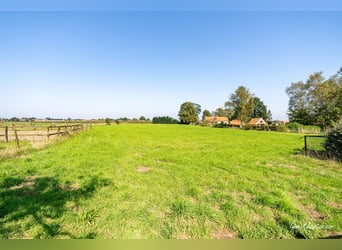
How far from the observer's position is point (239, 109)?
173 ft

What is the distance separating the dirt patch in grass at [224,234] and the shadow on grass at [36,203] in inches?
85.1

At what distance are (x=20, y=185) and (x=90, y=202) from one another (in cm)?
258

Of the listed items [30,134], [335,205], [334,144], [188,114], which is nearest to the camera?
[335,205]

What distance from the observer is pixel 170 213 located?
10.5 feet

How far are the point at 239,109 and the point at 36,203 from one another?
181ft

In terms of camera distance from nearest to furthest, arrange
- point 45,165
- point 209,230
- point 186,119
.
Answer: point 209,230 → point 45,165 → point 186,119

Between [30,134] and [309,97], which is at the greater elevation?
[309,97]

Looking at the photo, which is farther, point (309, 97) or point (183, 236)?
point (309, 97)

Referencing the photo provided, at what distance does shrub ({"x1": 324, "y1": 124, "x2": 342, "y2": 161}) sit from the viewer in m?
6.96

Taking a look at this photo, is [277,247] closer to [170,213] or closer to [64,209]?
[170,213]

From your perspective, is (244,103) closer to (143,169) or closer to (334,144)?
(334,144)

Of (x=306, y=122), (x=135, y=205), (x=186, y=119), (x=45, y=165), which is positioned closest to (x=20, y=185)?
(x=45, y=165)

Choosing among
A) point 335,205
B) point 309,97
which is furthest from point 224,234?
point 309,97

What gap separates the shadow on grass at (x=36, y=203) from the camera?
2.64 meters
